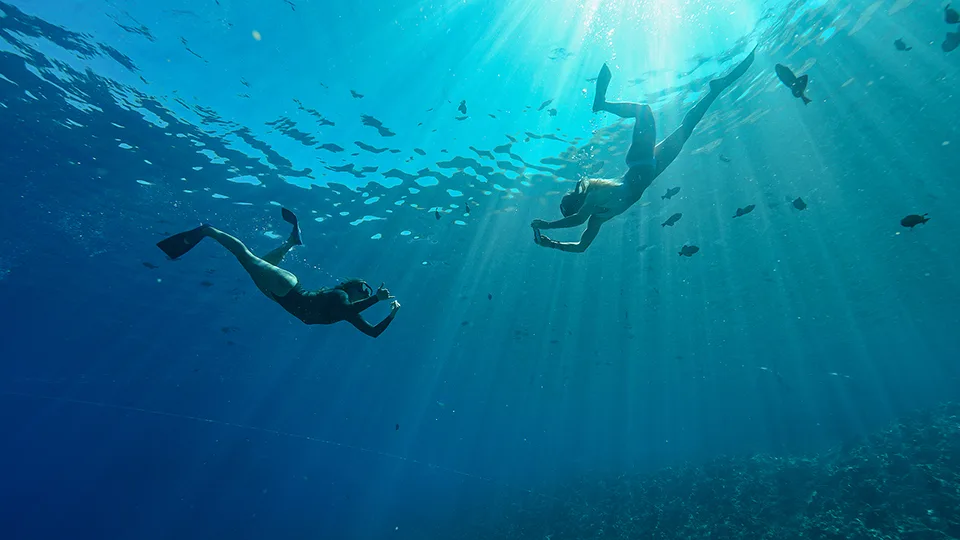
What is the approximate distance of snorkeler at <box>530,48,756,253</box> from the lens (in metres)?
6.25

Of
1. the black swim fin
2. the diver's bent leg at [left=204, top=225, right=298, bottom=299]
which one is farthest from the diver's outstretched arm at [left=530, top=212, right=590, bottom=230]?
the black swim fin

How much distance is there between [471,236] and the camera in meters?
21.3

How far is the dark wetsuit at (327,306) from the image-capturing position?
5.66 metres

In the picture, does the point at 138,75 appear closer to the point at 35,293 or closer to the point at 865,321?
the point at 35,293

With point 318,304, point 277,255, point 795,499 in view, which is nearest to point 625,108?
point 318,304

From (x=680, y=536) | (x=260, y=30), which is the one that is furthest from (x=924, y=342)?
(x=260, y=30)

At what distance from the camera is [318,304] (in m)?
5.93

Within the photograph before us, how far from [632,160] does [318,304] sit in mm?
5418

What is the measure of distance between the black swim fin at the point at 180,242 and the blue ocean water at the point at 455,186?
7.70 meters

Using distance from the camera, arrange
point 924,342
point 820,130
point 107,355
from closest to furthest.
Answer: point 820,130 < point 107,355 < point 924,342

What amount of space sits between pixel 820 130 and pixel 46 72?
2625 cm

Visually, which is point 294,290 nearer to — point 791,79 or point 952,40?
point 791,79

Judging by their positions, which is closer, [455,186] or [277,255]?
[277,255]

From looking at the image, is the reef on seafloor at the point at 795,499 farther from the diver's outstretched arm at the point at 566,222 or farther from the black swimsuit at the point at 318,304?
the black swimsuit at the point at 318,304
